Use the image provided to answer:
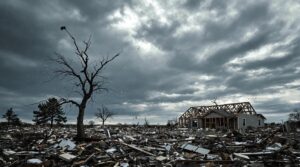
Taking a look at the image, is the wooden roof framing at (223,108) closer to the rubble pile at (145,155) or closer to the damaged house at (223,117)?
the damaged house at (223,117)

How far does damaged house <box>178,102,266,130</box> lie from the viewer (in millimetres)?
48594

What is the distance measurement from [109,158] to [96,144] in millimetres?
3356

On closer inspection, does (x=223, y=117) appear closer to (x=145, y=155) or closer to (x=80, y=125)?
(x=80, y=125)

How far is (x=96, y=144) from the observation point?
15.5 m

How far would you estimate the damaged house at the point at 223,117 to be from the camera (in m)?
48.6

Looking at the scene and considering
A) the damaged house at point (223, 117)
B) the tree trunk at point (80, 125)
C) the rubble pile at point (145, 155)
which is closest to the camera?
the rubble pile at point (145, 155)

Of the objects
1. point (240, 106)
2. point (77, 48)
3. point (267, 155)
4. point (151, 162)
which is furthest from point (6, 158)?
point (240, 106)

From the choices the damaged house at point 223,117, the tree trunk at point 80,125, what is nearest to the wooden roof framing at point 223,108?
the damaged house at point 223,117

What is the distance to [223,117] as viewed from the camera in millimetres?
48719

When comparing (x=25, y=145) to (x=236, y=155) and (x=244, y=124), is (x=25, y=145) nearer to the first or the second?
(x=236, y=155)

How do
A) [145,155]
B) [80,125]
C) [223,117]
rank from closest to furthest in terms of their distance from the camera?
[145,155]
[80,125]
[223,117]

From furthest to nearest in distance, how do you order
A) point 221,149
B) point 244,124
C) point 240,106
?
point 240,106 < point 244,124 < point 221,149

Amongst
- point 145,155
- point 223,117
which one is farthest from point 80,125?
point 223,117

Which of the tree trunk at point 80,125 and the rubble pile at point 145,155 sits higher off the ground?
the tree trunk at point 80,125
